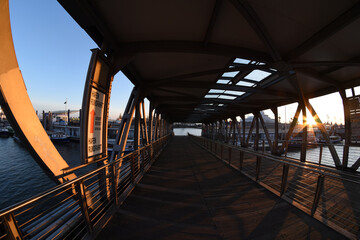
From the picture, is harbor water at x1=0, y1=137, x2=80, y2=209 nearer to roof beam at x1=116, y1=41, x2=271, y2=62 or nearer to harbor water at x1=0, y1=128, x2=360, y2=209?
harbor water at x1=0, y1=128, x2=360, y2=209

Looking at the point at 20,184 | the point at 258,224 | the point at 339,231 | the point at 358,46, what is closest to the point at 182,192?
the point at 258,224

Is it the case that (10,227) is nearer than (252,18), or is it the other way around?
(10,227)

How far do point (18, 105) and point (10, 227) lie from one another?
1639mm

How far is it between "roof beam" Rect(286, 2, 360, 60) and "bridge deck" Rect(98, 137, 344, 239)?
4.24 meters

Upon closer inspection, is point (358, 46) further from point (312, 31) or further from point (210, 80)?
point (210, 80)

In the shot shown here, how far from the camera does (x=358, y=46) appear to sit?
4332 millimetres

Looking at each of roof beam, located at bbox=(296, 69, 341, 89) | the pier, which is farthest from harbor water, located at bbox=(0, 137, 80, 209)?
roof beam, located at bbox=(296, 69, 341, 89)

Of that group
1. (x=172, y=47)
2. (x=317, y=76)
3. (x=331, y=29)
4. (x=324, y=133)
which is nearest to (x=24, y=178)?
(x=172, y=47)

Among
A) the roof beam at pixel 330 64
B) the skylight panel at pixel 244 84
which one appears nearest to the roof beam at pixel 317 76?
the roof beam at pixel 330 64

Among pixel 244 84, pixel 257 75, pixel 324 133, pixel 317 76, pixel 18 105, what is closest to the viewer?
pixel 18 105

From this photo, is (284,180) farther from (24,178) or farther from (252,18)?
(24,178)

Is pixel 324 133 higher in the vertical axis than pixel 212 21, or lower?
lower

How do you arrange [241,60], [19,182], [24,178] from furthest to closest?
[24,178] < [19,182] < [241,60]

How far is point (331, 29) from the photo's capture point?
3512 millimetres
